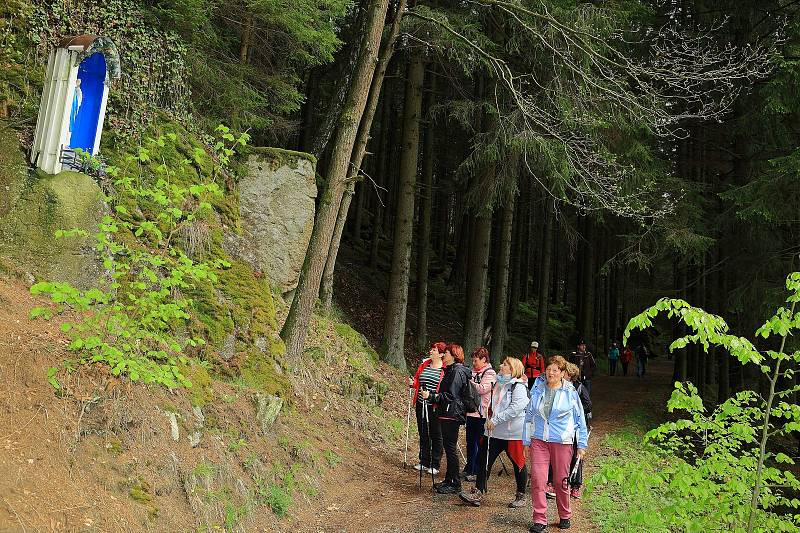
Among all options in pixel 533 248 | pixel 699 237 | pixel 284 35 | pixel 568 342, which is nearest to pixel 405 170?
pixel 284 35

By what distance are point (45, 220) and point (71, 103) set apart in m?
1.39

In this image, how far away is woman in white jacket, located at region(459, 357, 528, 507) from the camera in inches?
309

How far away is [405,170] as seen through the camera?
53.6ft

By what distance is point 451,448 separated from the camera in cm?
795

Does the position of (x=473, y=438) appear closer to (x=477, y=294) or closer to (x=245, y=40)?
(x=245, y=40)

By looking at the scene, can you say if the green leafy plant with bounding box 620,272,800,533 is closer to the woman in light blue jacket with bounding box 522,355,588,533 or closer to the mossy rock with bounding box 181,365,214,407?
the woman in light blue jacket with bounding box 522,355,588,533

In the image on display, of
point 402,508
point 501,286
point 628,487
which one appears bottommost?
point 402,508

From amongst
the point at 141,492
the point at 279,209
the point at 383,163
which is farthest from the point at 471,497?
the point at 383,163

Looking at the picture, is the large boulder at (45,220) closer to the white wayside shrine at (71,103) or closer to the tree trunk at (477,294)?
the white wayside shrine at (71,103)

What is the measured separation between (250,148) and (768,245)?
474 inches

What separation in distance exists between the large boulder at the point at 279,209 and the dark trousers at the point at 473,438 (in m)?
4.67

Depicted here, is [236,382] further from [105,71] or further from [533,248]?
[533,248]

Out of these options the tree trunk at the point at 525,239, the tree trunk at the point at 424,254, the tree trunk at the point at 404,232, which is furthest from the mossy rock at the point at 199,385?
the tree trunk at the point at 525,239

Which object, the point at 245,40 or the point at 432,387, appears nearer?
the point at 432,387
